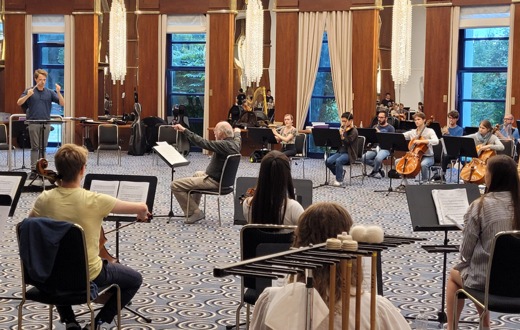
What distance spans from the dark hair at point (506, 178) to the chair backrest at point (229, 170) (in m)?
5.36

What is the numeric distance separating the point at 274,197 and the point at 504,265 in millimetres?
1534

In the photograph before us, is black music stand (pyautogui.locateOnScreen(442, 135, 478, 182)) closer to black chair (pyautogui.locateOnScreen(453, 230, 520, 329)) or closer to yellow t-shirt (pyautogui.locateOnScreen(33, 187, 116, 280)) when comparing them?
black chair (pyautogui.locateOnScreen(453, 230, 520, 329))

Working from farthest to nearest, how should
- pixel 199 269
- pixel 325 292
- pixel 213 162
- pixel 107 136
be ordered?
pixel 107 136 → pixel 213 162 → pixel 199 269 → pixel 325 292

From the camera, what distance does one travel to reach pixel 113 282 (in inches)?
212

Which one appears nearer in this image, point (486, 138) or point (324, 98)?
point (486, 138)

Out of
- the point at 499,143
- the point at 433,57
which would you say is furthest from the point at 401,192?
the point at 433,57

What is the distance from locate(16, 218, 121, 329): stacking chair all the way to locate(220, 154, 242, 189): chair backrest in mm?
5536

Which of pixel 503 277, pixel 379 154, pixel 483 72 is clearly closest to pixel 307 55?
pixel 483 72

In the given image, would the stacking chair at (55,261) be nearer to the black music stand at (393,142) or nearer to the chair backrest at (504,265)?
the chair backrest at (504,265)

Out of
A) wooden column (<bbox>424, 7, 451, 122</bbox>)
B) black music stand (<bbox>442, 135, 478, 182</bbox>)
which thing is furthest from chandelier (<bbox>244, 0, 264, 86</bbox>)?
black music stand (<bbox>442, 135, 478, 182</bbox>)

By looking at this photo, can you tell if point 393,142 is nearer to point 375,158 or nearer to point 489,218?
point 375,158

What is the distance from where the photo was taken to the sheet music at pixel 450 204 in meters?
6.01

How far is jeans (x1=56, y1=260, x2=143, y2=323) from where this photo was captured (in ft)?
17.6

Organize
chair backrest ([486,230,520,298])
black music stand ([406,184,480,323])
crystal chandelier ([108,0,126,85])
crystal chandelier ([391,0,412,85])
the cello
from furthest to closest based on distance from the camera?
crystal chandelier ([108,0,126,85])
crystal chandelier ([391,0,412,85])
the cello
black music stand ([406,184,480,323])
chair backrest ([486,230,520,298])
